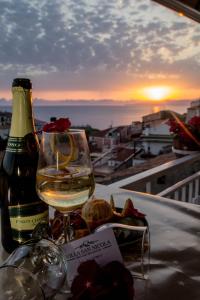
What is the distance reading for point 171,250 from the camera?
636 millimetres

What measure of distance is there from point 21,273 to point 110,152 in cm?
310

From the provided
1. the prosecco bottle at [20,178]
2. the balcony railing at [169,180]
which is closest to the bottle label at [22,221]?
the prosecco bottle at [20,178]

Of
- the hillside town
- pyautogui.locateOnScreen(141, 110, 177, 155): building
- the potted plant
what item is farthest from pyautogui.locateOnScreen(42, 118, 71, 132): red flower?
pyautogui.locateOnScreen(141, 110, 177, 155): building

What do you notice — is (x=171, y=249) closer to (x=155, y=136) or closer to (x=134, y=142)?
(x=134, y=142)

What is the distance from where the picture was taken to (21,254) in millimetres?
479

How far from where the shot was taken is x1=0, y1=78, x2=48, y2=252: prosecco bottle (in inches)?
24.0

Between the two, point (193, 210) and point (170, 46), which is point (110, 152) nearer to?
point (170, 46)

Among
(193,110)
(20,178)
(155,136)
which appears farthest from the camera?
(155,136)

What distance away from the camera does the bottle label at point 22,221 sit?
606mm

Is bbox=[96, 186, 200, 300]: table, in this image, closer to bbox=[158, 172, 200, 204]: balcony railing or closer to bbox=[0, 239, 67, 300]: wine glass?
bbox=[0, 239, 67, 300]: wine glass

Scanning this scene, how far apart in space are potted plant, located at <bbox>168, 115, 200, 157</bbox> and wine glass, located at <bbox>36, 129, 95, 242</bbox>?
219 centimetres

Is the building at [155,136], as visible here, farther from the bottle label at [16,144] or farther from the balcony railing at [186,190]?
the bottle label at [16,144]

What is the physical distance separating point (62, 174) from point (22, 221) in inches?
5.4

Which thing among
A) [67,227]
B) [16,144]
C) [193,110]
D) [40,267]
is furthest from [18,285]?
[193,110]
